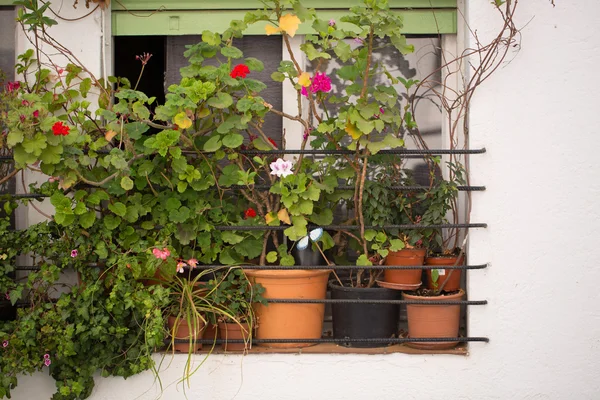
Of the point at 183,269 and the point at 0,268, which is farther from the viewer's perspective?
the point at 183,269

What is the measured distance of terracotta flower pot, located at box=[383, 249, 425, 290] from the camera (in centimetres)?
336

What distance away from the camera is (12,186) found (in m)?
3.69

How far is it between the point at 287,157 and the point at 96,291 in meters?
1.12

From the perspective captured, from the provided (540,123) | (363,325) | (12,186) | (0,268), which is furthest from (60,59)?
(540,123)

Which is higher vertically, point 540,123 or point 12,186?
point 540,123

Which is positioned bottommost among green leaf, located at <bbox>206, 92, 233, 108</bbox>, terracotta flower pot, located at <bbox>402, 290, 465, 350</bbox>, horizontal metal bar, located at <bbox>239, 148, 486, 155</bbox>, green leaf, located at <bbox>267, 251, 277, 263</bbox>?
terracotta flower pot, located at <bbox>402, 290, 465, 350</bbox>

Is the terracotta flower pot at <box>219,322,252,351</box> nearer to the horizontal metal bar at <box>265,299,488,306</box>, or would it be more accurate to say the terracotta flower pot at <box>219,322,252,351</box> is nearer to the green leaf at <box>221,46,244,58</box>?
the horizontal metal bar at <box>265,299,488,306</box>

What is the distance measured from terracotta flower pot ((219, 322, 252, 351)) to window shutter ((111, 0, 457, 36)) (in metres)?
1.42

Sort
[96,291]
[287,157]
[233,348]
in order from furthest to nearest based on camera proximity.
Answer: [287,157], [233,348], [96,291]

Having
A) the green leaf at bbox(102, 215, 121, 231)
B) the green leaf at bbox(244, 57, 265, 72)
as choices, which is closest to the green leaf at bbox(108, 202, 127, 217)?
the green leaf at bbox(102, 215, 121, 231)

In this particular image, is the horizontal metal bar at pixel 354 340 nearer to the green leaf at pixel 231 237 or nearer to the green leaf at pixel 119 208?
the green leaf at pixel 231 237

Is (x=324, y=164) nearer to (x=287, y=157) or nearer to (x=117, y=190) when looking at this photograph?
(x=287, y=157)

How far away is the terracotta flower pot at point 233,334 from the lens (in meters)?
3.33

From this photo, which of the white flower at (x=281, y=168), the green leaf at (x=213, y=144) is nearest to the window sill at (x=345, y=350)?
the white flower at (x=281, y=168)
